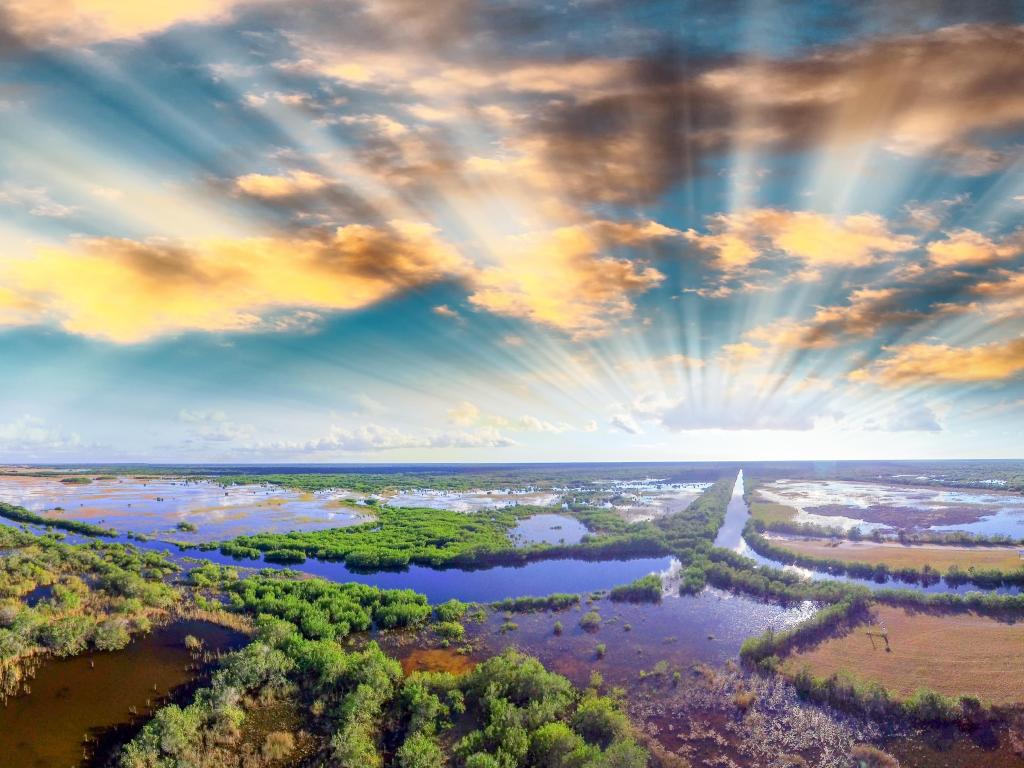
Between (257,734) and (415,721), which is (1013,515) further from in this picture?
(257,734)

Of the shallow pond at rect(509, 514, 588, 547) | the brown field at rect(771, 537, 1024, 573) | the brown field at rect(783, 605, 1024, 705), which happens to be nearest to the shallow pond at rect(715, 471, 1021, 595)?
the brown field at rect(771, 537, 1024, 573)

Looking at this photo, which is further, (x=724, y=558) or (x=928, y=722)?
(x=724, y=558)

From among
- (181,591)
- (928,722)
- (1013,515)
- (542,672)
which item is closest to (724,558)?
(928,722)

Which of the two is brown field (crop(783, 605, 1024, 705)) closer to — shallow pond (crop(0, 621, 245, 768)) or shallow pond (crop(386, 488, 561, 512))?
shallow pond (crop(0, 621, 245, 768))

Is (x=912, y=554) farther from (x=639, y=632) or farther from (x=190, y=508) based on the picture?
(x=190, y=508)

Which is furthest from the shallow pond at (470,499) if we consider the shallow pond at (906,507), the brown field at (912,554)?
the brown field at (912,554)

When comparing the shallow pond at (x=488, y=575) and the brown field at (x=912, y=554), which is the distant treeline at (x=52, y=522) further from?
the brown field at (x=912, y=554)

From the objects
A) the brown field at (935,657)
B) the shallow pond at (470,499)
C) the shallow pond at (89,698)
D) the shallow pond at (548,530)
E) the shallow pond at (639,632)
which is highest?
the brown field at (935,657)
